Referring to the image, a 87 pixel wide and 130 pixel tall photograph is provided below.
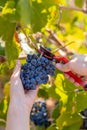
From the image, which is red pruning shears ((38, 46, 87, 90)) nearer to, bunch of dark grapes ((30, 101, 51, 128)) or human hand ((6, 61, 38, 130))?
human hand ((6, 61, 38, 130))

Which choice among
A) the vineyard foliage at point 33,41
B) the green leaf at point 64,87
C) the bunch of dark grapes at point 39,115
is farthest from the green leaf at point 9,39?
the bunch of dark grapes at point 39,115

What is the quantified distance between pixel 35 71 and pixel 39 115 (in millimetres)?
573

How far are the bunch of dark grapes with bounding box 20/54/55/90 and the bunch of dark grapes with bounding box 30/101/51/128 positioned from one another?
55cm

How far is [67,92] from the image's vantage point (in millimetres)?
1393

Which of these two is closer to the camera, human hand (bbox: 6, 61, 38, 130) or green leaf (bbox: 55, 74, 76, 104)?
human hand (bbox: 6, 61, 38, 130)

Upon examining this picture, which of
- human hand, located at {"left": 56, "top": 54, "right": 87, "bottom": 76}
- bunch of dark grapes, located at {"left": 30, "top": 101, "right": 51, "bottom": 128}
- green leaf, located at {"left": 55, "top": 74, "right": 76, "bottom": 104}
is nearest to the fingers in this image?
human hand, located at {"left": 56, "top": 54, "right": 87, "bottom": 76}

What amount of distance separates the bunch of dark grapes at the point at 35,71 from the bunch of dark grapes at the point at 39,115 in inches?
21.5

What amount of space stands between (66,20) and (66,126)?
92 cm

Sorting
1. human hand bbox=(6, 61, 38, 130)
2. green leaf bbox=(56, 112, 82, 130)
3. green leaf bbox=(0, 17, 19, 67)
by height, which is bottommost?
green leaf bbox=(56, 112, 82, 130)

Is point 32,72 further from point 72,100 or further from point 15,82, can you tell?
point 72,100

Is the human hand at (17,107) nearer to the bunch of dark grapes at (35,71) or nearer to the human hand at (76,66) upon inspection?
the bunch of dark grapes at (35,71)

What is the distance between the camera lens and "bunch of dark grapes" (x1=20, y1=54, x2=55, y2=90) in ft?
3.81

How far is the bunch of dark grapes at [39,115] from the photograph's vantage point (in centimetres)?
171

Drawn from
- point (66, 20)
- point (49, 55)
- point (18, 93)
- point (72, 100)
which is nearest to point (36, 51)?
point (49, 55)
